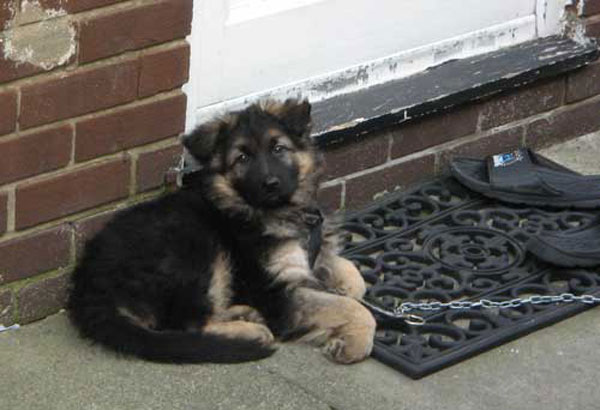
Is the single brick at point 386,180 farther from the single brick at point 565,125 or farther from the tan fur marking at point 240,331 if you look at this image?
the tan fur marking at point 240,331

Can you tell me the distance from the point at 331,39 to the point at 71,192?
152 cm

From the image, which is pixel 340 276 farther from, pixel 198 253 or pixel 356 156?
pixel 356 156

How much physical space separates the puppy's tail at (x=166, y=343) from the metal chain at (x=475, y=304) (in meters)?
0.61

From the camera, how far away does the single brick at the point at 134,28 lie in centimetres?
544

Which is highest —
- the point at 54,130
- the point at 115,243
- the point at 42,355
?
the point at 54,130

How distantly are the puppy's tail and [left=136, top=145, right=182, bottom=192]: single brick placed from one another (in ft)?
2.17

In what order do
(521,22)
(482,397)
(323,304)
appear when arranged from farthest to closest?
(521,22) < (323,304) < (482,397)

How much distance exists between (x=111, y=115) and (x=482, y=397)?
1.67m

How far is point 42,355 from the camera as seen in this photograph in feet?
17.7

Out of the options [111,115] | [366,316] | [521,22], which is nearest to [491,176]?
[521,22]

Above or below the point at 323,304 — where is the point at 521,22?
above

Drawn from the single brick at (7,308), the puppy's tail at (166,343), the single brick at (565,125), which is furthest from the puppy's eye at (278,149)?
the single brick at (565,125)

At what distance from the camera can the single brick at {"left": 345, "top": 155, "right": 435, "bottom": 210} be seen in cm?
657

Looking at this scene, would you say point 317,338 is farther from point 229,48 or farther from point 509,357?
point 229,48
